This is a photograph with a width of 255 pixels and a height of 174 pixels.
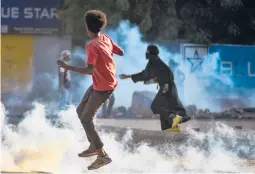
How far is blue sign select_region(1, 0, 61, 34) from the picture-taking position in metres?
12.9

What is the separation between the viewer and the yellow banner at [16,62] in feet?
42.0

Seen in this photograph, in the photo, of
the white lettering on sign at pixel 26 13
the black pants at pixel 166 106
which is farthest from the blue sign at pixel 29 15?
the black pants at pixel 166 106

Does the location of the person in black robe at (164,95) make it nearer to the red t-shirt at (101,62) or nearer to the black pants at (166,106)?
the black pants at (166,106)

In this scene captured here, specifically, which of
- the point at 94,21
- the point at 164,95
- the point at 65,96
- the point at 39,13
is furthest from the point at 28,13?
the point at 94,21

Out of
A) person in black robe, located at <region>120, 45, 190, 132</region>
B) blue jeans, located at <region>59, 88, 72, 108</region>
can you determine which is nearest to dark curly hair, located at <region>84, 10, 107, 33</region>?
person in black robe, located at <region>120, 45, 190, 132</region>

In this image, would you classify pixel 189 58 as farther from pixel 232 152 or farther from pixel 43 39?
pixel 232 152

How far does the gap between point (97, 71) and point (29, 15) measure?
8020mm

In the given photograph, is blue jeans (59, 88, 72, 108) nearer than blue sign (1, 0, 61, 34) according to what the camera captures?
Yes

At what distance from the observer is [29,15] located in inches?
509

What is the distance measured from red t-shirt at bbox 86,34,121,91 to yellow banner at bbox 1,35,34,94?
7.68 metres

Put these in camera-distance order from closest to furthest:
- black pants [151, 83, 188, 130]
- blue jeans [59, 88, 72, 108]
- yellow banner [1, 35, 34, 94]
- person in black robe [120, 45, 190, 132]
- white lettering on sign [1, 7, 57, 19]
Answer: person in black robe [120, 45, 190, 132]
black pants [151, 83, 188, 130]
blue jeans [59, 88, 72, 108]
yellow banner [1, 35, 34, 94]
white lettering on sign [1, 7, 57, 19]

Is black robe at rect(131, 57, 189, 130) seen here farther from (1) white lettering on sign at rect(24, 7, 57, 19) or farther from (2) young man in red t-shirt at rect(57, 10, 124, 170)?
(2) young man in red t-shirt at rect(57, 10, 124, 170)

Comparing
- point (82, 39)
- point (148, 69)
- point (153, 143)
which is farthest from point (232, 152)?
point (82, 39)

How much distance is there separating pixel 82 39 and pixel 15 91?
6.31 ft
